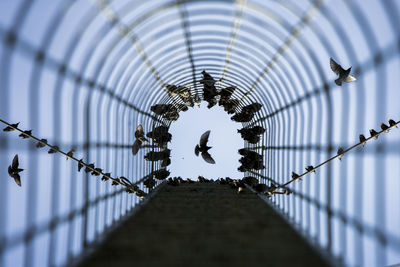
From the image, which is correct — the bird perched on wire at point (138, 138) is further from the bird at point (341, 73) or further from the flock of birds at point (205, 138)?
the bird at point (341, 73)

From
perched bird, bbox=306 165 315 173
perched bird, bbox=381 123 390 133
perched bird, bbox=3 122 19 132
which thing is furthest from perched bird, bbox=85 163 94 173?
perched bird, bbox=381 123 390 133

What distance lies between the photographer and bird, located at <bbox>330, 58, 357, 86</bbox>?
627 cm

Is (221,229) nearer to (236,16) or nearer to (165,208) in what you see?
(165,208)

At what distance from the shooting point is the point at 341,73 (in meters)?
6.46

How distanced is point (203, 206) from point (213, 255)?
3.82 m

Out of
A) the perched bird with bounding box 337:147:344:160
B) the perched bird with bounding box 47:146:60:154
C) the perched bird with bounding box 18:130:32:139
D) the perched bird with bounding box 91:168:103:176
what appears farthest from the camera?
the perched bird with bounding box 91:168:103:176

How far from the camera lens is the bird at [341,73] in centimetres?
627

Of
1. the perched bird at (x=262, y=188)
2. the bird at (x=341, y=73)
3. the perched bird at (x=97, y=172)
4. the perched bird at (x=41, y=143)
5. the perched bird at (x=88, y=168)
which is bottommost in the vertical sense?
the perched bird at (x=262, y=188)

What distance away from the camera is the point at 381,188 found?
4902 mm

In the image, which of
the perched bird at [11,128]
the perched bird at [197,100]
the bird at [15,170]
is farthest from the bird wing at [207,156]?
the perched bird at [11,128]

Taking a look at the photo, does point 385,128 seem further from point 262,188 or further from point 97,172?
point 97,172

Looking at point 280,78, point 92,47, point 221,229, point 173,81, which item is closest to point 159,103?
point 173,81

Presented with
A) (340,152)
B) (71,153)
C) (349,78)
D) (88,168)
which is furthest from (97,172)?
(349,78)

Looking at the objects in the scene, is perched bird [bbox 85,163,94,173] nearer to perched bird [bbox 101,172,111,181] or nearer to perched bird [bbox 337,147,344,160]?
perched bird [bbox 101,172,111,181]
